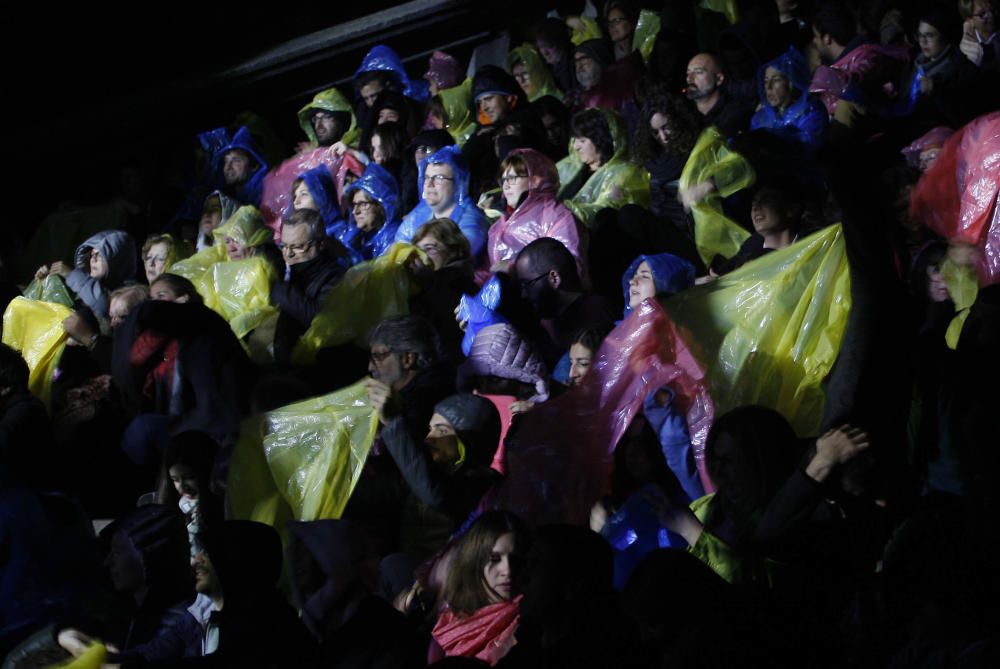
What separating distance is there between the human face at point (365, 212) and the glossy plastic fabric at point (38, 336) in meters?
1.68

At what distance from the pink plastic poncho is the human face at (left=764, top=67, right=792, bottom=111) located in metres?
1.22

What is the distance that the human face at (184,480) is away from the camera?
6289mm

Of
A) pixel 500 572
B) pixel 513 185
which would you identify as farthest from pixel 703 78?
pixel 500 572

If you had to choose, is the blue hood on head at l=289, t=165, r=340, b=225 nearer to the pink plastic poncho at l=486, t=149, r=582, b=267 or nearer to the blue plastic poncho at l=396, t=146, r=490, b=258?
the blue plastic poncho at l=396, t=146, r=490, b=258

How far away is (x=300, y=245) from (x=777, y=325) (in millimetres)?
2852

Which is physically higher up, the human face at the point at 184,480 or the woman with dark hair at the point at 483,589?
the woman with dark hair at the point at 483,589

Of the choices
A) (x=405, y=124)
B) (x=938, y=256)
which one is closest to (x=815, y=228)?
(x=938, y=256)

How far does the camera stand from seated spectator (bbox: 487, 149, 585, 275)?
306 inches

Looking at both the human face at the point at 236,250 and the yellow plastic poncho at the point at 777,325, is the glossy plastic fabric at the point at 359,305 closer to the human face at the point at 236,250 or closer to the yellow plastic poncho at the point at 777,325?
the human face at the point at 236,250

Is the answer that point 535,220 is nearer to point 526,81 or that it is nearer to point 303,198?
point 303,198

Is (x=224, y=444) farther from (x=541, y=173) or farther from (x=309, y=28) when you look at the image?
(x=309, y=28)

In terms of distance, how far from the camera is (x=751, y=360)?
5.89 meters

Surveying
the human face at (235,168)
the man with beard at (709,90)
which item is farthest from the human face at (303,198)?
the man with beard at (709,90)

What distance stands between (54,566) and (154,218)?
15.9 ft
